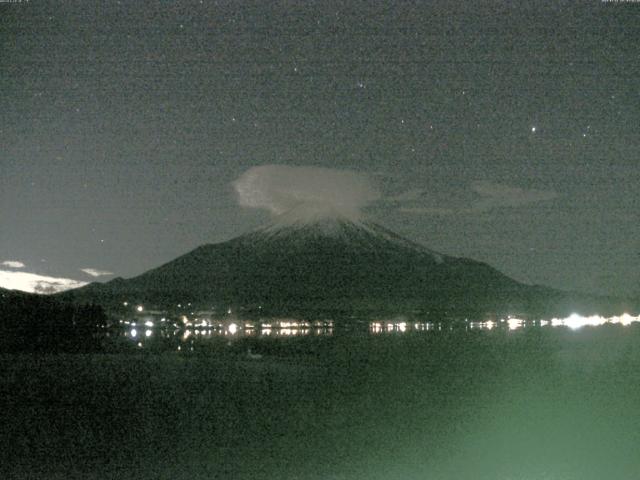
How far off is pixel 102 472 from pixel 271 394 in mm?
9918

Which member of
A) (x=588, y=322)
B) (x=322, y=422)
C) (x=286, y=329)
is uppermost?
(x=588, y=322)

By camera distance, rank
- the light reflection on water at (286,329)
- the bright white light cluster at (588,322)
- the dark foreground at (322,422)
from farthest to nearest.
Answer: the bright white light cluster at (588,322) → the light reflection on water at (286,329) → the dark foreground at (322,422)

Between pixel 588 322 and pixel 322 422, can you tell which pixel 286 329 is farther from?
pixel 322 422

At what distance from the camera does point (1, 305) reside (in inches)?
3088

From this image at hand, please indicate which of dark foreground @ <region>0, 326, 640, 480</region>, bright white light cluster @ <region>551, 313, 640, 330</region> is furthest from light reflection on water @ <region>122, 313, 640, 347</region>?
dark foreground @ <region>0, 326, 640, 480</region>

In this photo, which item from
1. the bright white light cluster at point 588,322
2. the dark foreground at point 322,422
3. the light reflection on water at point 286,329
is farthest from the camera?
the bright white light cluster at point 588,322

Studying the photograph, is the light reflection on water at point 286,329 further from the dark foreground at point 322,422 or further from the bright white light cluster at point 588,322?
the dark foreground at point 322,422

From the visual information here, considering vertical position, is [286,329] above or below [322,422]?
above

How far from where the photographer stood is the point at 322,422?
16.2 meters

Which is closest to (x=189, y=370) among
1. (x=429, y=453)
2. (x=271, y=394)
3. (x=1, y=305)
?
(x=271, y=394)

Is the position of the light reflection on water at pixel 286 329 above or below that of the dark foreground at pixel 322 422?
above

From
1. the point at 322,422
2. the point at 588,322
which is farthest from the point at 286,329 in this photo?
the point at 322,422

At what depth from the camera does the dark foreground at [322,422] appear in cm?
1198

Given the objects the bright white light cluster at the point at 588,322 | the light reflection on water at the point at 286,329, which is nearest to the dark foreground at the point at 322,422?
the light reflection on water at the point at 286,329
